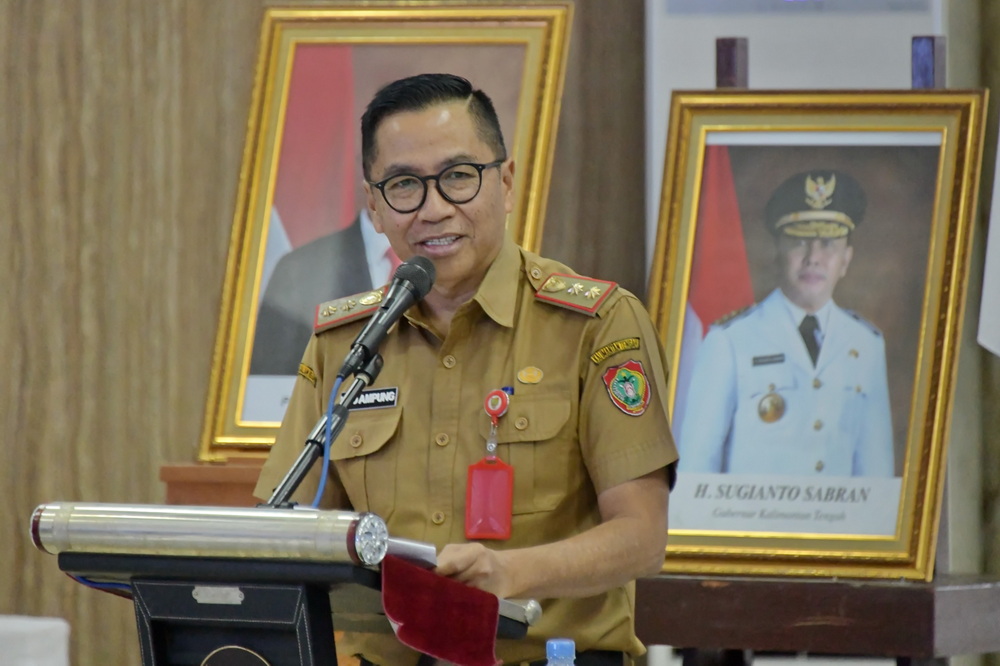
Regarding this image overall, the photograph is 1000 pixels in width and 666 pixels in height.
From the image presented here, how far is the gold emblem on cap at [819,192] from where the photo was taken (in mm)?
2793

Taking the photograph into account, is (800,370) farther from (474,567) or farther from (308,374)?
(474,567)

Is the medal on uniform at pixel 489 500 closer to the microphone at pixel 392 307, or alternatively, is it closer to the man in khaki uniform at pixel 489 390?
the man in khaki uniform at pixel 489 390

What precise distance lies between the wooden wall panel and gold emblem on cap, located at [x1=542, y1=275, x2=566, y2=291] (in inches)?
71.6

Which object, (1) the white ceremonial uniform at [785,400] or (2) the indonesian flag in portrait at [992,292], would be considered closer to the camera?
(1) the white ceremonial uniform at [785,400]

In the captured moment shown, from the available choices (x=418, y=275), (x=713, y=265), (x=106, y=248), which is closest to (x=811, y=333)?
(x=713, y=265)

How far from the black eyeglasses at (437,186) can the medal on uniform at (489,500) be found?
1.24 feet

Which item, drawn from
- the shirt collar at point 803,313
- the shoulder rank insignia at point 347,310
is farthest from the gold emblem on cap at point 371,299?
the shirt collar at point 803,313

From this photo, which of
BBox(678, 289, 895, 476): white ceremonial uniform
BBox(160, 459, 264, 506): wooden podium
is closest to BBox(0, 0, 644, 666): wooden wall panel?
BBox(160, 459, 264, 506): wooden podium

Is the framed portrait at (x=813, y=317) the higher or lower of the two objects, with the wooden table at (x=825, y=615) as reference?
higher

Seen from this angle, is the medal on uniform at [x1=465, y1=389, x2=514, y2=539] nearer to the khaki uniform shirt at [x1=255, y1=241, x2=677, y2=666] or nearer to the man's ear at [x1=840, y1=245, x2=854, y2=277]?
the khaki uniform shirt at [x1=255, y1=241, x2=677, y2=666]

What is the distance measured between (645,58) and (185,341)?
1.48 m

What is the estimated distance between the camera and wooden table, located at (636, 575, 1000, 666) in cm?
240

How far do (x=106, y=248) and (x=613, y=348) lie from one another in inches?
Answer: 87.0

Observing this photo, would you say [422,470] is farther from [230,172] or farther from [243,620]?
[230,172]
